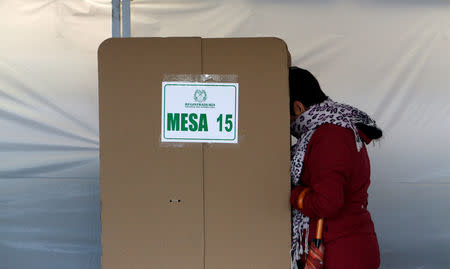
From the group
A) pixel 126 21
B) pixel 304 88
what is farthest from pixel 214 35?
pixel 304 88

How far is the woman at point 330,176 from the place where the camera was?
1.77 m

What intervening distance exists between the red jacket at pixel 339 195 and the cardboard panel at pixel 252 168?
92 mm

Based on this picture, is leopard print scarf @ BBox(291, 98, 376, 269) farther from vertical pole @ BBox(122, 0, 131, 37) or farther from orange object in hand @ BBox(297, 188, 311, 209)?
vertical pole @ BBox(122, 0, 131, 37)

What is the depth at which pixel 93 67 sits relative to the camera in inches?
123

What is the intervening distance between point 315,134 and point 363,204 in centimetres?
32

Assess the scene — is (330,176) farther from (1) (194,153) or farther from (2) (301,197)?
(1) (194,153)

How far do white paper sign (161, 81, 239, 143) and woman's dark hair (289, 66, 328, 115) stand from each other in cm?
20

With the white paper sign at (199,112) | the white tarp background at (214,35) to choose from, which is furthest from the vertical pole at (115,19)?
the white paper sign at (199,112)

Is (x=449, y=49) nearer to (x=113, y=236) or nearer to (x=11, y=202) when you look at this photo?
(x=113, y=236)

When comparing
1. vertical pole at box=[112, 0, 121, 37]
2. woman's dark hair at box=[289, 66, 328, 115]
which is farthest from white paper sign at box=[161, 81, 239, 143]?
vertical pole at box=[112, 0, 121, 37]

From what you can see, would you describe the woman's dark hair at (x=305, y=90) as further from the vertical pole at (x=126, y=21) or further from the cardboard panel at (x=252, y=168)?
the vertical pole at (x=126, y=21)

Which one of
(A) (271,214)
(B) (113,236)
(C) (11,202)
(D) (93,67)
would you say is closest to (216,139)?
(A) (271,214)

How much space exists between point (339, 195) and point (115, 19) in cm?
167

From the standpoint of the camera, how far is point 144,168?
187 centimetres
